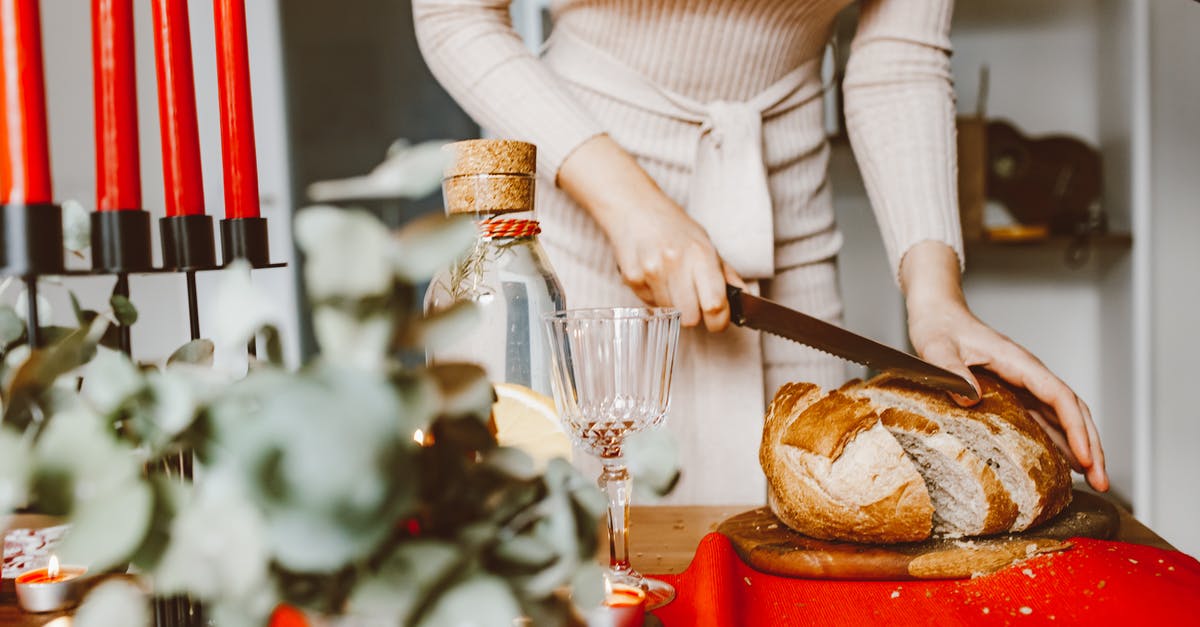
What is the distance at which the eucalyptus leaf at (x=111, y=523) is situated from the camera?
280 mm

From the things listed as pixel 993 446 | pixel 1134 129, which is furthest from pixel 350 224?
pixel 1134 129

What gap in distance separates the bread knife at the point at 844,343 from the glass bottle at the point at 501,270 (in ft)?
0.83

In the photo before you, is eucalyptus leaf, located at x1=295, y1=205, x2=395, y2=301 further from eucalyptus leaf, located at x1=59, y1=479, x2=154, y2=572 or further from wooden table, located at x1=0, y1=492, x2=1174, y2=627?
wooden table, located at x1=0, y1=492, x2=1174, y2=627

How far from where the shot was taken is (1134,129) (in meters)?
2.32

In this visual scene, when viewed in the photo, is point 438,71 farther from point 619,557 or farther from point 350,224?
point 350,224

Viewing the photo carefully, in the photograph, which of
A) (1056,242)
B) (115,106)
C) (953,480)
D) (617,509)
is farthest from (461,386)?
(1056,242)

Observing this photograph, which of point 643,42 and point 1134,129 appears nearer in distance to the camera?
point 643,42

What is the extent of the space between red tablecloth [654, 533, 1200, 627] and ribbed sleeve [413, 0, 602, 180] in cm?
55

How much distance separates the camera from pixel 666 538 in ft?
2.76

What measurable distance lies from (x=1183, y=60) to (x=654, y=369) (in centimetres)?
229

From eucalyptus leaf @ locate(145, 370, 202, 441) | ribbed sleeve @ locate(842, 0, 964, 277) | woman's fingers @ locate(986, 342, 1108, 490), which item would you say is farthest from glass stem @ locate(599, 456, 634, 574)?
ribbed sleeve @ locate(842, 0, 964, 277)

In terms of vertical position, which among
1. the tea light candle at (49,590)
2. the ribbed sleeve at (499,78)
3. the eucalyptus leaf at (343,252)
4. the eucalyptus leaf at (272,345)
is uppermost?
the ribbed sleeve at (499,78)

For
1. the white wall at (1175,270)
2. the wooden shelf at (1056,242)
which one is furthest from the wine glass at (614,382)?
the white wall at (1175,270)

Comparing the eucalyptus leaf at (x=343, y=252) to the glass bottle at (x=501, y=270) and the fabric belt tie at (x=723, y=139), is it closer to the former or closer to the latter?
the glass bottle at (x=501, y=270)
